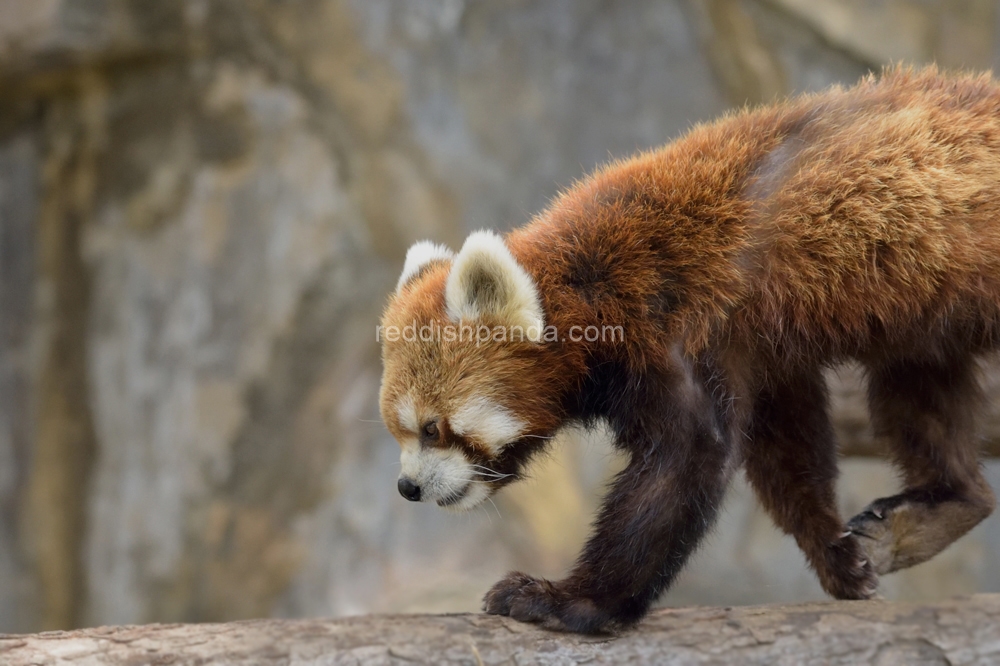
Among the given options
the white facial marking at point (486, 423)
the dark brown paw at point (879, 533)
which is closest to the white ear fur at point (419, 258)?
the white facial marking at point (486, 423)

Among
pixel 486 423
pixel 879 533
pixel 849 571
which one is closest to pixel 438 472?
Answer: pixel 486 423

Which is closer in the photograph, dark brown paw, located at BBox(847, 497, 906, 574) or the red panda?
the red panda

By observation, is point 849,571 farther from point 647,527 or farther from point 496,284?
point 496,284

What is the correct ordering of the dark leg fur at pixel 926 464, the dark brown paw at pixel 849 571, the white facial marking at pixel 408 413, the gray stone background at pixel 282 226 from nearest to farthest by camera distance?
the white facial marking at pixel 408 413 → the dark brown paw at pixel 849 571 → the dark leg fur at pixel 926 464 → the gray stone background at pixel 282 226

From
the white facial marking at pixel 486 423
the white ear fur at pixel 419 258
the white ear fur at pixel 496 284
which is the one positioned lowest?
the white facial marking at pixel 486 423

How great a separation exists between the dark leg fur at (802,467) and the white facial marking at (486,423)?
83cm

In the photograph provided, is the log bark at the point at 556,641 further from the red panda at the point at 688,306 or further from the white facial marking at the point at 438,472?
the white facial marking at the point at 438,472

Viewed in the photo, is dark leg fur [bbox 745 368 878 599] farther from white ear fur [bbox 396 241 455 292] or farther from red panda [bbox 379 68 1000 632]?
white ear fur [bbox 396 241 455 292]

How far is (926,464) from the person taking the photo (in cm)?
309

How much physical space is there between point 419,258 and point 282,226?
8.63 ft

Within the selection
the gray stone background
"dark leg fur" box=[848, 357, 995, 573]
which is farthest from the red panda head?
the gray stone background

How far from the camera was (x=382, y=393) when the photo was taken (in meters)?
2.78

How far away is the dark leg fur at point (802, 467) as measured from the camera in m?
2.92

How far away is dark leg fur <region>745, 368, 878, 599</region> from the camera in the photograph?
9.57ft
